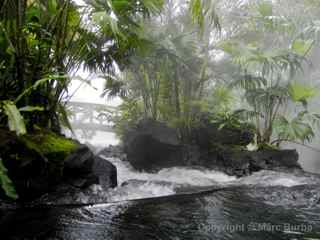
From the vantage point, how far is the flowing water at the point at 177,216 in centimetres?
207

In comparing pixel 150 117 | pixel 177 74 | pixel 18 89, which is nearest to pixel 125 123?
pixel 150 117

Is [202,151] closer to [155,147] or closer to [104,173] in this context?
[155,147]

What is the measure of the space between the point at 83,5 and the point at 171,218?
2.74 metres

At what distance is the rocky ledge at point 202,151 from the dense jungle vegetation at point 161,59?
30 cm

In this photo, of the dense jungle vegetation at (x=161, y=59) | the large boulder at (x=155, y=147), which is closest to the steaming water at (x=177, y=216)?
the dense jungle vegetation at (x=161, y=59)

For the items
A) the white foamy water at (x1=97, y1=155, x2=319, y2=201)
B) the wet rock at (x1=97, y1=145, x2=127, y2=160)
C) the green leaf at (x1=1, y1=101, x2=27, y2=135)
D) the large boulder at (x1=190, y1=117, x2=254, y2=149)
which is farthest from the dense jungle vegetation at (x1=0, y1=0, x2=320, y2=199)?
the white foamy water at (x1=97, y1=155, x2=319, y2=201)

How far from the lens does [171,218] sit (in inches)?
95.9

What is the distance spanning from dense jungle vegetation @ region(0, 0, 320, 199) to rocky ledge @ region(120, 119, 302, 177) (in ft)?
0.98

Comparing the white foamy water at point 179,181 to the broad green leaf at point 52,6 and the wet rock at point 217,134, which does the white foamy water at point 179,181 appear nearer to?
the wet rock at point 217,134

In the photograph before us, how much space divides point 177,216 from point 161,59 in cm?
385

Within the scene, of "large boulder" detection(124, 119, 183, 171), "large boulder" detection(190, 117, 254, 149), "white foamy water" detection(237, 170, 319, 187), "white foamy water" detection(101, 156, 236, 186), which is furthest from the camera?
"large boulder" detection(190, 117, 254, 149)

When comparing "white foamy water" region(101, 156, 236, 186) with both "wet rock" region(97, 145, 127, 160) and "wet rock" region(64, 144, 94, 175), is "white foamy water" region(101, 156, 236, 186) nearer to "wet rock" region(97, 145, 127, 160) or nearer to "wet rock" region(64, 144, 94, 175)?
"wet rock" region(97, 145, 127, 160)

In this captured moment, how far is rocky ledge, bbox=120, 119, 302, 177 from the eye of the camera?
5738 mm

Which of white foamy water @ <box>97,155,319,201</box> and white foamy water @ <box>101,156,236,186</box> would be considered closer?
white foamy water @ <box>97,155,319,201</box>
